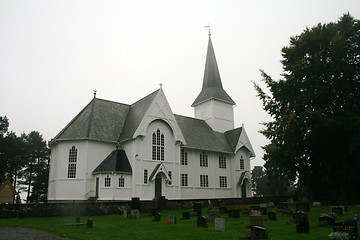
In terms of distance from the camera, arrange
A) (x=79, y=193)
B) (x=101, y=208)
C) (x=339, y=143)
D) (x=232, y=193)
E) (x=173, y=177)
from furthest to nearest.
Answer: (x=232, y=193) → (x=173, y=177) → (x=79, y=193) → (x=339, y=143) → (x=101, y=208)

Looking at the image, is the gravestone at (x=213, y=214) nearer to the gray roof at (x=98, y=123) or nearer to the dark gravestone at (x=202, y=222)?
the dark gravestone at (x=202, y=222)

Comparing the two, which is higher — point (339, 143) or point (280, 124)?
point (280, 124)

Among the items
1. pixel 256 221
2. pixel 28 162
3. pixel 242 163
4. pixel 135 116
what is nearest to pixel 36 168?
pixel 28 162

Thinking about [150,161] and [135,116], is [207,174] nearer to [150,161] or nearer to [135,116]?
[150,161]

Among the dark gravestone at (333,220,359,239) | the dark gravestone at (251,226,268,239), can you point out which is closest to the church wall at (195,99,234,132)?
the dark gravestone at (251,226,268,239)

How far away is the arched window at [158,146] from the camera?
3400cm

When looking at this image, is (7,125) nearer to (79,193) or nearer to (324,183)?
(79,193)

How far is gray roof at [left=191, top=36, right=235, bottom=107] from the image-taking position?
49094 millimetres

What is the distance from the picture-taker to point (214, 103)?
4816 cm

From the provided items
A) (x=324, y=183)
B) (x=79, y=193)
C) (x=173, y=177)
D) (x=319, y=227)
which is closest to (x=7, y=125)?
(x=79, y=193)

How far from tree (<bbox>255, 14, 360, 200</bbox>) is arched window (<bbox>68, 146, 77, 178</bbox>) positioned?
18.7m

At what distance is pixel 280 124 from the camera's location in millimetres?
28562

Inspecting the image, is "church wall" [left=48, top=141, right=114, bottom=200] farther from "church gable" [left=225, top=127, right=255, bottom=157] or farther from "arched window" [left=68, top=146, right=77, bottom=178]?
"church gable" [left=225, top=127, right=255, bottom=157]

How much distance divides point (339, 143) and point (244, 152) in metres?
17.7
